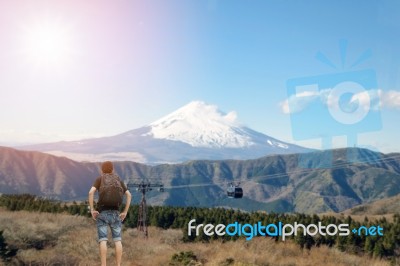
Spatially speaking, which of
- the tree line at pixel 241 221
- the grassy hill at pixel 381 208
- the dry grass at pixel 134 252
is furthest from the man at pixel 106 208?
the grassy hill at pixel 381 208

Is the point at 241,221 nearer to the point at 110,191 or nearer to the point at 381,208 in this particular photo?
the point at 110,191

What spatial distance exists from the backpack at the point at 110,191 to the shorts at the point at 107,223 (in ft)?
0.76

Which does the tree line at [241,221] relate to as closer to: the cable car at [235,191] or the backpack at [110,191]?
the cable car at [235,191]

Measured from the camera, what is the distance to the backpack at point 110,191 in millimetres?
9922

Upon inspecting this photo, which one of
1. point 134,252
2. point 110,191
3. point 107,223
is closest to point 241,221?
point 134,252

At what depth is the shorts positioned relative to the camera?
32.7ft

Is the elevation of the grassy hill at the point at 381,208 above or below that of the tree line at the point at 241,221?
below

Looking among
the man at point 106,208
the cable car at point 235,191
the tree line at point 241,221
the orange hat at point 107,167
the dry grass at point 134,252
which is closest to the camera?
the man at point 106,208

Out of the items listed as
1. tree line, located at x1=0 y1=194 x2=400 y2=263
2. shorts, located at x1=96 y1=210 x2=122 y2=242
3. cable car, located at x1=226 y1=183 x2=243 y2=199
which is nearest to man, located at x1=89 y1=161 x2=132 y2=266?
shorts, located at x1=96 y1=210 x2=122 y2=242

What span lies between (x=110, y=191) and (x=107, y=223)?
32.1 inches

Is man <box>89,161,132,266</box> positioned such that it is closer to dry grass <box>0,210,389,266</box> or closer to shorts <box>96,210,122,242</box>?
shorts <box>96,210,122,242</box>

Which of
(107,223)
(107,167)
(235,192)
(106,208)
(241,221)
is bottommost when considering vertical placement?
(241,221)

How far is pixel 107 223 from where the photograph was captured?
10.0m

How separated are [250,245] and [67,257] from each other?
992 centimetres
